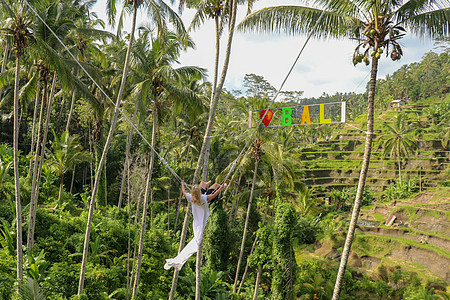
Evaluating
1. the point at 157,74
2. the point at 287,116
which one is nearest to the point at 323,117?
the point at 287,116

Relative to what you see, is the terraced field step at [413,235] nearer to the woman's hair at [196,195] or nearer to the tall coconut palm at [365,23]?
the tall coconut palm at [365,23]

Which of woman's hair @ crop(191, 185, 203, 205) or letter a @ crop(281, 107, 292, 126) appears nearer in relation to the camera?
woman's hair @ crop(191, 185, 203, 205)

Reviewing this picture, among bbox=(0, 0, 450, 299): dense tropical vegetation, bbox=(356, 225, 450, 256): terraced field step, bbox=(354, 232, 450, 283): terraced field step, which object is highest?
bbox=(0, 0, 450, 299): dense tropical vegetation

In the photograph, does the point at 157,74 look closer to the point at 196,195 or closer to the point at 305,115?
the point at 305,115

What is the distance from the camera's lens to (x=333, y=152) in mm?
43844

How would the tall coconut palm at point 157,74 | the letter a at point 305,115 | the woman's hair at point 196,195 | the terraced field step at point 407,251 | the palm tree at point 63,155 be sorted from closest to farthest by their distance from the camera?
the woman's hair at point 196,195 → the letter a at point 305,115 → the tall coconut palm at point 157,74 → the palm tree at point 63,155 → the terraced field step at point 407,251

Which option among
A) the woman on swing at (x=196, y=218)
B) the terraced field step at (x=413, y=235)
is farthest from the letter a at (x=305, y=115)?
the terraced field step at (x=413, y=235)

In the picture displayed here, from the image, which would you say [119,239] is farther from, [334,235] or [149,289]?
[334,235]

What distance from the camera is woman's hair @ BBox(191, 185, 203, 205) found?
479cm

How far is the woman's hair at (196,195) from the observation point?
15.7 ft

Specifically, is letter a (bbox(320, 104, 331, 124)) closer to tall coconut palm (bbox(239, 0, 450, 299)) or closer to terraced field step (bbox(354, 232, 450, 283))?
tall coconut palm (bbox(239, 0, 450, 299))

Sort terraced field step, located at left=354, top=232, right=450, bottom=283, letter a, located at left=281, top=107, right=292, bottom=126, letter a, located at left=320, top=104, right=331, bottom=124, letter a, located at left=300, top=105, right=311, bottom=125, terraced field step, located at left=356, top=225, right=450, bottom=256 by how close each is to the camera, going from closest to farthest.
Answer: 1. letter a, located at left=320, top=104, right=331, bottom=124
2. letter a, located at left=300, top=105, right=311, bottom=125
3. letter a, located at left=281, top=107, right=292, bottom=126
4. terraced field step, located at left=354, top=232, right=450, bottom=283
5. terraced field step, located at left=356, top=225, right=450, bottom=256

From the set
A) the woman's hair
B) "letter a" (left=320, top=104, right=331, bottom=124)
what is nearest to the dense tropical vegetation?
"letter a" (left=320, top=104, right=331, bottom=124)

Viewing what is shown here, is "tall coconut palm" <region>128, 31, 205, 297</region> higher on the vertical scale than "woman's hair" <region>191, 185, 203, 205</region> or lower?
higher
